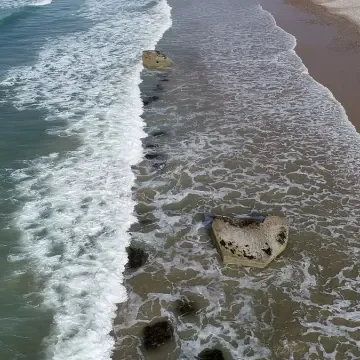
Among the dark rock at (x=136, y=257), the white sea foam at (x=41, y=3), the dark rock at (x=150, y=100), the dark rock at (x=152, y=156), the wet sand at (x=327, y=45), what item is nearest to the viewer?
the dark rock at (x=136, y=257)

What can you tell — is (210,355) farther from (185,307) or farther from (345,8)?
(345,8)

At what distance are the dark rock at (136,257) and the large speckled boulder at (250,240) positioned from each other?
179cm

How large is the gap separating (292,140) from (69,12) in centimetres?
2300

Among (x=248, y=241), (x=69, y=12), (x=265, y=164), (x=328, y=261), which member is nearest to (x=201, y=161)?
(x=265, y=164)

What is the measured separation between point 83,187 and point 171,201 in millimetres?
2705

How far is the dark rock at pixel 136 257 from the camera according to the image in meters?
10.3

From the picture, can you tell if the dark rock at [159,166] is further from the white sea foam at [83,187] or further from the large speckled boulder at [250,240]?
the large speckled boulder at [250,240]

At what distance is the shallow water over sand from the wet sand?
0.72 meters

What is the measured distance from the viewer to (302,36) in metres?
25.7

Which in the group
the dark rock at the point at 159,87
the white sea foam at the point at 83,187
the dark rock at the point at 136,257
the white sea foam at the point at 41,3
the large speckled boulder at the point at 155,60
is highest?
the white sea foam at the point at 41,3

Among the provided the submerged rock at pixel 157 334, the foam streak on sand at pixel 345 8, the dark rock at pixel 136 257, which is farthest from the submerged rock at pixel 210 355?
the foam streak on sand at pixel 345 8

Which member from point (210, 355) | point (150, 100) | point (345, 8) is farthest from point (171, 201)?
point (345, 8)

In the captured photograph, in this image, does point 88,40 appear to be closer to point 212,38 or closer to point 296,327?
point 212,38

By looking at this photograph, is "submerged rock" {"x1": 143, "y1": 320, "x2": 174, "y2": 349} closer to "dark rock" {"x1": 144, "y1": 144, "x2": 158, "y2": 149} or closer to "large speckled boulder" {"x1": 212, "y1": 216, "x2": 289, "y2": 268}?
"large speckled boulder" {"x1": 212, "y1": 216, "x2": 289, "y2": 268}
